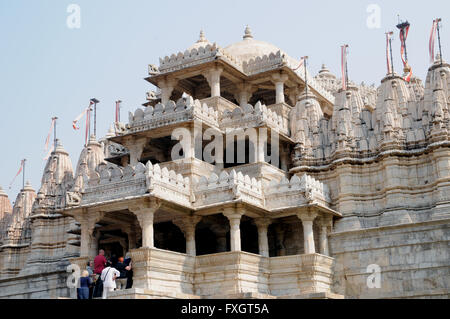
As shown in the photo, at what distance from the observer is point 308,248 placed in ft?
90.5

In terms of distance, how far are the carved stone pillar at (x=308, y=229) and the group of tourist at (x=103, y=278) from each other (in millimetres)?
6878

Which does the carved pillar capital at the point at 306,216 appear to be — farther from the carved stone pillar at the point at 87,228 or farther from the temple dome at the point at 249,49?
the temple dome at the point at 249,49

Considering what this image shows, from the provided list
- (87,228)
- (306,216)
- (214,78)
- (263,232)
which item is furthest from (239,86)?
(87,228)

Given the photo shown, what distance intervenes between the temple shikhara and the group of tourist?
0.45 meters

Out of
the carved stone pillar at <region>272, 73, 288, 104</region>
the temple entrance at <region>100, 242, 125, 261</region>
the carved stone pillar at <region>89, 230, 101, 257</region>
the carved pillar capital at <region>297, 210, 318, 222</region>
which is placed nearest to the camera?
the carved stone pillar at <region>89, 230, 101, 257</region>

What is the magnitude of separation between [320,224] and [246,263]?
4479 millimetres

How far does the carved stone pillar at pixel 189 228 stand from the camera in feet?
90.4

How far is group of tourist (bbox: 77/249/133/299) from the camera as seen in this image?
21.9 metres

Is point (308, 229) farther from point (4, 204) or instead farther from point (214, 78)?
point (4, 204)

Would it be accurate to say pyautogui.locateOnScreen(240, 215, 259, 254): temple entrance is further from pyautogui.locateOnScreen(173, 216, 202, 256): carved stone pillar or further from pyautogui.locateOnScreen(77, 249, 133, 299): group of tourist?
pyautogui.locateOnScreen(77, 249, 133, 299): group of tourist

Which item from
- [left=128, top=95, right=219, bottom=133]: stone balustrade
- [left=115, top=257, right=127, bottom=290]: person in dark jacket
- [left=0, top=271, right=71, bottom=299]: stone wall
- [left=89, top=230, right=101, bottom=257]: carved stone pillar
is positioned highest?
[left=128, top=95, right=219, bottom=133]: stone balustrade

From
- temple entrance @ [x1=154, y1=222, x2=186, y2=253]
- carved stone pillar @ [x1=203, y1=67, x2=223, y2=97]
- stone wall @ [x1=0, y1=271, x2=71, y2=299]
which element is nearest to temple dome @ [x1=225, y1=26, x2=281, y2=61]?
carved stone pillar @ [x1=203, y1=67, x2=223, y2=97]

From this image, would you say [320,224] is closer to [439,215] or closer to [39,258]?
[439,215]
